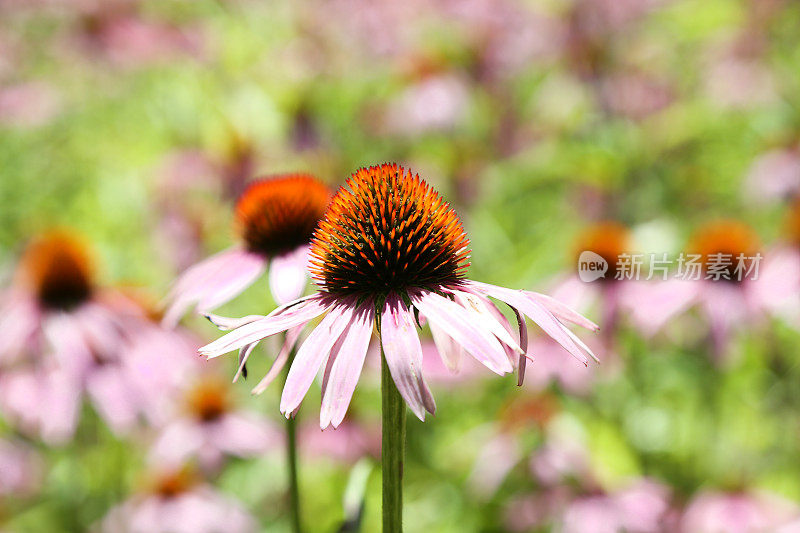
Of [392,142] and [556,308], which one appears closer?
[556,308]

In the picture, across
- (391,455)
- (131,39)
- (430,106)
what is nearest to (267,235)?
(391,455)

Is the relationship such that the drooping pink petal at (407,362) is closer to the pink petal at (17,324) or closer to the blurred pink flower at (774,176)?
the pink petal at (17,324)

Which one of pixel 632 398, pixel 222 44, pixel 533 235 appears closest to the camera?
pixel 632 398

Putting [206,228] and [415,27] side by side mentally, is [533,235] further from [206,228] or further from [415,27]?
[415,27]

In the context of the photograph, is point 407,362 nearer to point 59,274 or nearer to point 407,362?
point 407,362

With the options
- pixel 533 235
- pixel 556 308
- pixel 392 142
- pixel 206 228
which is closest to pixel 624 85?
pixel 533 235

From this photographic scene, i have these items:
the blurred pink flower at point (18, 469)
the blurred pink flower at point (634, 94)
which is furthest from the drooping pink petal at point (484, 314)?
the blurred pink flower at point (634, 94)

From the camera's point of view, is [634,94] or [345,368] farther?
[634,94]
